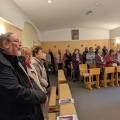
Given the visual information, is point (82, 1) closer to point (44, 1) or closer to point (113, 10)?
point (44, 1)

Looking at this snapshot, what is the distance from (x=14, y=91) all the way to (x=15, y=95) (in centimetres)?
3

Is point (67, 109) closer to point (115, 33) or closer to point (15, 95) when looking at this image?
point (15, 95)

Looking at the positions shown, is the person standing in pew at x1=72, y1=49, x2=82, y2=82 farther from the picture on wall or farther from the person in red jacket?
the picture on wall

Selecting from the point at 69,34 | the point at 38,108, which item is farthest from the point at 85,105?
the point at 69,34

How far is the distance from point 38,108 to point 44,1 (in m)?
3.61

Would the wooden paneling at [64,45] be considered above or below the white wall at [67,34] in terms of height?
below

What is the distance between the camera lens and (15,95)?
1.13 metres

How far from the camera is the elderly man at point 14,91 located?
1.12 meters

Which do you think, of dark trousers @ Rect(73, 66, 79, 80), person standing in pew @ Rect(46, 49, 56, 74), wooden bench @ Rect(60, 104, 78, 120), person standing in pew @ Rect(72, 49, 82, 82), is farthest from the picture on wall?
wooden bench @ Rect(60, 104, 78, 120)

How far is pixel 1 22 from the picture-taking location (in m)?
3.08

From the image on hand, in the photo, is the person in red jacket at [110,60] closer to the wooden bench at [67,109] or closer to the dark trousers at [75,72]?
the dark trousers at [75,72]

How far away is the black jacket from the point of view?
1.12 m

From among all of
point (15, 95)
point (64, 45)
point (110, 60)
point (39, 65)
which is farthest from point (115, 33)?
point (15, 95)

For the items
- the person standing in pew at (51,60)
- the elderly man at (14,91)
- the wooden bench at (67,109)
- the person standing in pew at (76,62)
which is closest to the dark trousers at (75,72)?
the person standing in pew at (76,62)
